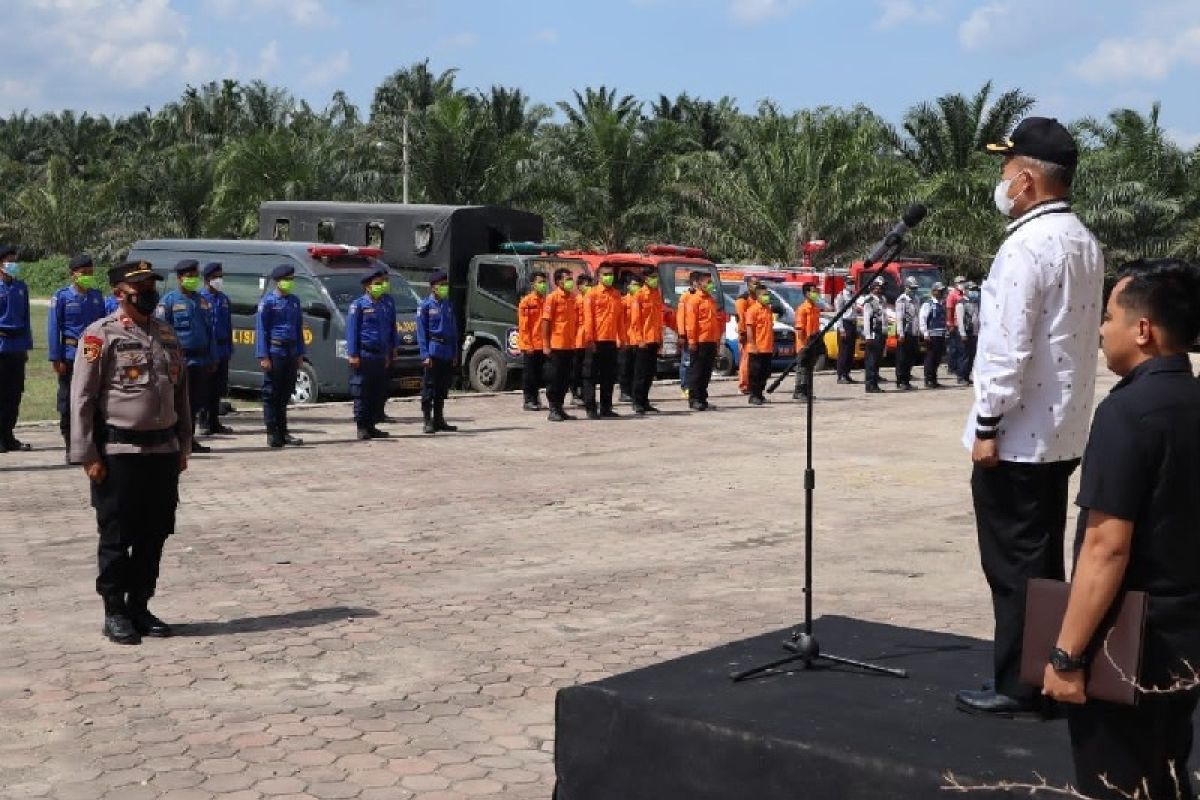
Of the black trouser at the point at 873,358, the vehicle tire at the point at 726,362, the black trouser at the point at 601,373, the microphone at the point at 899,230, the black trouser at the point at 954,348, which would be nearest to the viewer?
the microphone at the point at 899,230

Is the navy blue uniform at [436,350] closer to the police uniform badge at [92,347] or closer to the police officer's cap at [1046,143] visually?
the police uniform badge at [92,347]

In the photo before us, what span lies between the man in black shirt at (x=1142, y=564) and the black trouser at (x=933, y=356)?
890 inches

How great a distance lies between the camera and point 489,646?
7.69 m

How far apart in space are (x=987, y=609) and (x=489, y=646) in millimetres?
2767

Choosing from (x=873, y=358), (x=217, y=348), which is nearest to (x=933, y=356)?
(x=873, y=358)

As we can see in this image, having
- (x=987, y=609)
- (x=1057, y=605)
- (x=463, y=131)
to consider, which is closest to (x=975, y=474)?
(x=1057, y=605)

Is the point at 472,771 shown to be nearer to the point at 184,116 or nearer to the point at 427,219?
the point at 427,219

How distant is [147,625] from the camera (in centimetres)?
794

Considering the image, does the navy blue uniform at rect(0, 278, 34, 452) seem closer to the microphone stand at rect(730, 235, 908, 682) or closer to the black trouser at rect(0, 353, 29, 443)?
the black trouser at rect(0, 353, 29, 443)

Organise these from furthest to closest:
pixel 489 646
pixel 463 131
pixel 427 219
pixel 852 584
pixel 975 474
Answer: pixel 463 131
pixel 427 219
pixel 852 584
pixel 489 646
pixel 975 474

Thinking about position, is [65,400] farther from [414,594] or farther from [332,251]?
[414,594]

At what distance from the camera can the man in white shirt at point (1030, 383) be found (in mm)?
4672

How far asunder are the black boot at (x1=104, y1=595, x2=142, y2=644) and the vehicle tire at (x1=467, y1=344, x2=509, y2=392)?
1561 cm

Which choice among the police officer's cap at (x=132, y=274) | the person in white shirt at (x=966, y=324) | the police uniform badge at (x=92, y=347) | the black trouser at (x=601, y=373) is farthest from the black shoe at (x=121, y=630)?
the person in white shirt at (x=966, y=324)
